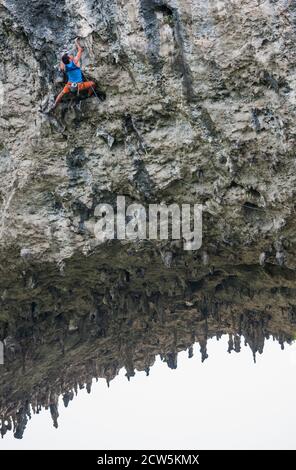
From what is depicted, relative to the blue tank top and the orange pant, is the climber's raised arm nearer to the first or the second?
the blue tank top

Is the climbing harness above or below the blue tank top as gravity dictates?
below

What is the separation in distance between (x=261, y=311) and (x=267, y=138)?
821 centimetres

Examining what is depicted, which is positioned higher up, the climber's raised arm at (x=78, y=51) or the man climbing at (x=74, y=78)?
the climber's raised arm at (x=78, y=51)

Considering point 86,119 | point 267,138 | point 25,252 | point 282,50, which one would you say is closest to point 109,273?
point 25,252

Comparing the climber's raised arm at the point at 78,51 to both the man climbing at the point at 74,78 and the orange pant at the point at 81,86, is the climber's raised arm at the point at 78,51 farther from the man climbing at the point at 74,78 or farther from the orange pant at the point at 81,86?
the orange pant at the point at 81,86

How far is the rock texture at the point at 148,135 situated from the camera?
12609 millimetres

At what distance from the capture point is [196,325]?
21.5m

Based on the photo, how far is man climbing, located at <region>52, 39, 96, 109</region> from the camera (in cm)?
1268

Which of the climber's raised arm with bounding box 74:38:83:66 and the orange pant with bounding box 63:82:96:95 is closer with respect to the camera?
the climber's raised arm with bounding box 74:38:83:66

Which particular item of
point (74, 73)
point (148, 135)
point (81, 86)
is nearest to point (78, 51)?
point (74, 73)

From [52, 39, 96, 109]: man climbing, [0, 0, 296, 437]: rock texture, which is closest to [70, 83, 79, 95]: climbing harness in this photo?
[52, 39, 96, 109]: man climbing

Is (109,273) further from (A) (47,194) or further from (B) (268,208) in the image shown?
(B) (268,208)

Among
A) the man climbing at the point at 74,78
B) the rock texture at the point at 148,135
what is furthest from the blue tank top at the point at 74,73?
the rock texture at the point at 148,135

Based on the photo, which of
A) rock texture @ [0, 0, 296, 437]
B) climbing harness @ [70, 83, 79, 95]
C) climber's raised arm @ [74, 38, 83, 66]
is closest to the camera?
rock texture @ [0, 0, 296, 437]
